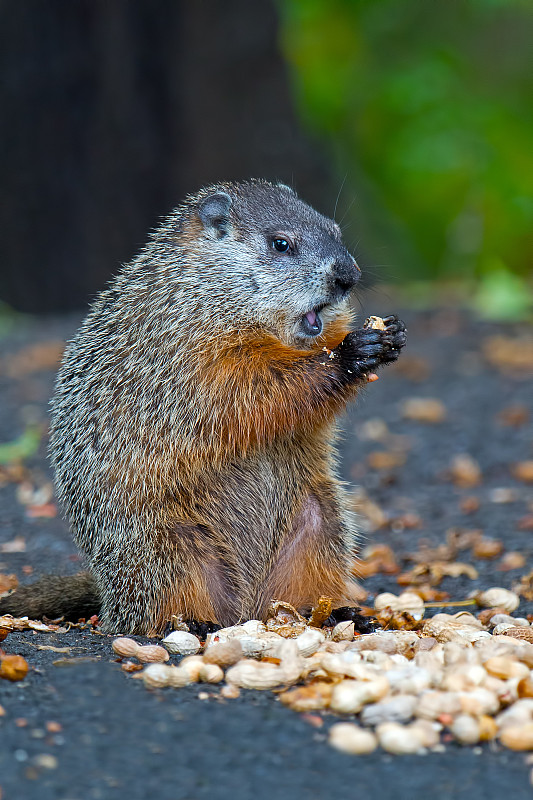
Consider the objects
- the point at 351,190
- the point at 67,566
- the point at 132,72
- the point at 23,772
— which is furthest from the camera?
the point at 351,190

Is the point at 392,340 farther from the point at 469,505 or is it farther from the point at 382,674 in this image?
the point at 469,505

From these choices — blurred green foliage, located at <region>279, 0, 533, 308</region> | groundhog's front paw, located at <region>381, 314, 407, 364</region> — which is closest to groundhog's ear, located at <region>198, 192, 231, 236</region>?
groundhog's front paw, located at <region>381, 314, 407, 364</region>

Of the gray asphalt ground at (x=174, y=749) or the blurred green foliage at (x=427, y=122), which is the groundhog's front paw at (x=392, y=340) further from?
the blurred green foliage at (x=427, y=122)

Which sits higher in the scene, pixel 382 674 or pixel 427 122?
pixel 427 122

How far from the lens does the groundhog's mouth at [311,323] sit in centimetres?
520

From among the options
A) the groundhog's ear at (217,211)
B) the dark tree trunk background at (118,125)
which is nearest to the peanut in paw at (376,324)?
the groundhog's ear at (217,211)

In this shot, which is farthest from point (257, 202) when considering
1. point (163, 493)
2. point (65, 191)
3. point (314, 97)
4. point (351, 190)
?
point (314, 97)

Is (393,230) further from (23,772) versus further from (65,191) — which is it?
(23,772)

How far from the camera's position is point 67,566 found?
5.99m

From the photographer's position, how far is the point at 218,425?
4934 millimetres

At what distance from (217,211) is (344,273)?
→ 0.85m

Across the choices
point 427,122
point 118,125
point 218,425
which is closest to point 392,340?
point 218,425

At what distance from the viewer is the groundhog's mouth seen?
520 cm

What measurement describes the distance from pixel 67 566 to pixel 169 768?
304cm
